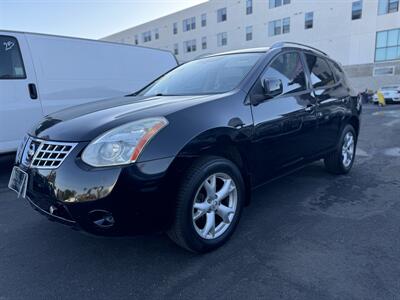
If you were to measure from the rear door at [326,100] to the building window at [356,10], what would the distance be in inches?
1127

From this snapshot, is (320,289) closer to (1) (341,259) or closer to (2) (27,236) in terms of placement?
(1) (341,259)

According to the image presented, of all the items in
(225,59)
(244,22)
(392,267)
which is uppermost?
(244,22)

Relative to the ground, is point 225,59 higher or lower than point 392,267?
higher

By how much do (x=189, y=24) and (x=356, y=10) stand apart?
20.4 metres

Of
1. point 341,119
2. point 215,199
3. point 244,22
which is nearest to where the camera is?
point 215,199

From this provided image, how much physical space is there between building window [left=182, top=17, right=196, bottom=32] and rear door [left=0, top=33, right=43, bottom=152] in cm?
3690

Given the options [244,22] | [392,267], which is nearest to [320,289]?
[392,267]

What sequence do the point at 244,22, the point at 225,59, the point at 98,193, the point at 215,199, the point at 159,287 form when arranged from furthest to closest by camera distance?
the point at 244,22 → the point at 225,59 → the point at 215,199 → the point at 159,287 → the point at 98,193

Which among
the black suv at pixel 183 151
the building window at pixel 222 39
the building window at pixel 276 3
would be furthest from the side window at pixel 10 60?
the building window at pixel 222 39

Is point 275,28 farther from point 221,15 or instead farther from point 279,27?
point 221,15

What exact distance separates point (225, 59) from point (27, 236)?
2.77 metres

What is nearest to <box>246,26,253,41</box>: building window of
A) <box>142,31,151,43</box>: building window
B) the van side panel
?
<box>142,31,151,43</box>: building window

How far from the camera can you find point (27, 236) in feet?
9.06

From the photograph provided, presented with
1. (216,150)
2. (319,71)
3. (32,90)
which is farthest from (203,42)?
(216,150)
